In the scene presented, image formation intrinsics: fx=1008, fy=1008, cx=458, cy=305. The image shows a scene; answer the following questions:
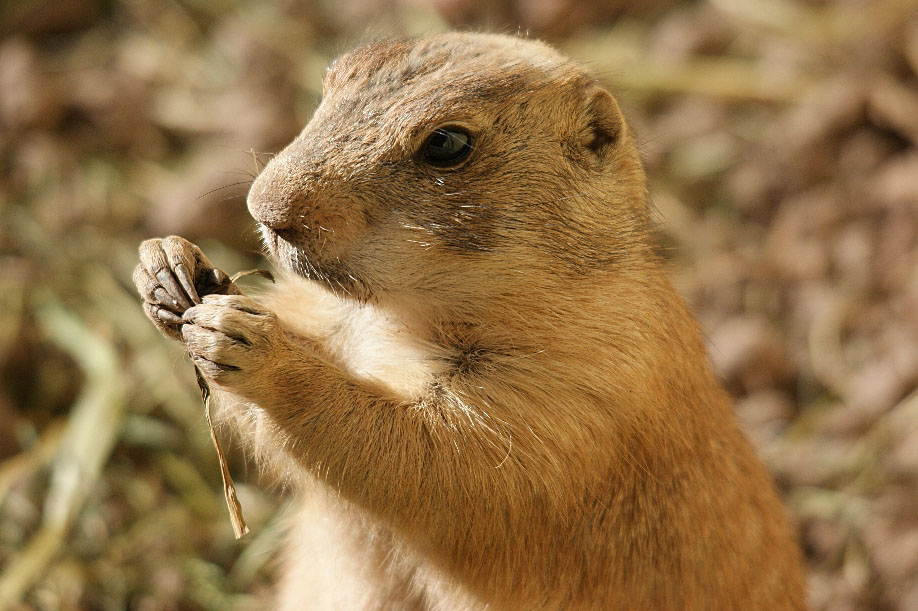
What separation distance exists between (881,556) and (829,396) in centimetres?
83

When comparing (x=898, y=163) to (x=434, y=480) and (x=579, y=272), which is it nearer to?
(x=579, y=272)

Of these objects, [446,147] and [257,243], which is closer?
[446,147]

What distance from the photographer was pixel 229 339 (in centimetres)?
235

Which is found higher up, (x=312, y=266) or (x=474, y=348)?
(x=312, y=266)

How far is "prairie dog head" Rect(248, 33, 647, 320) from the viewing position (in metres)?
2.51

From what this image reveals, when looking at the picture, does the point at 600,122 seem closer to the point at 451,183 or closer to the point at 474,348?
the point at 451,183

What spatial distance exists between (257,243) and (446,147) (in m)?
→ 2.49

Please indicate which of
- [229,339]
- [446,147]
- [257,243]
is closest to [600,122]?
[446,147]

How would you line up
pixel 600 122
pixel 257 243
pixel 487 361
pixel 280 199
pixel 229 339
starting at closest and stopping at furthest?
pixel 229 339, pixel 280 199, pixel 487 361, pixel 600 122, pixel 257 243

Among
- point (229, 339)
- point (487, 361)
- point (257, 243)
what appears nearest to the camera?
point (229, 339)

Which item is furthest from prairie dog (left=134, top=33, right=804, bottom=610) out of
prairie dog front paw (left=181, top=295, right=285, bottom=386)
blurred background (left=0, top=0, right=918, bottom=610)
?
blurred background (left=0, top=0, right=918, bottom=610)

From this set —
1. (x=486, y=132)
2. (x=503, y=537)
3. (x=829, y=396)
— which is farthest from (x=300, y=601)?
(x=829, y=396)

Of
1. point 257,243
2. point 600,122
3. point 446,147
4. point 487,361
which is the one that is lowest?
point 257,243

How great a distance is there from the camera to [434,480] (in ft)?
8.44
